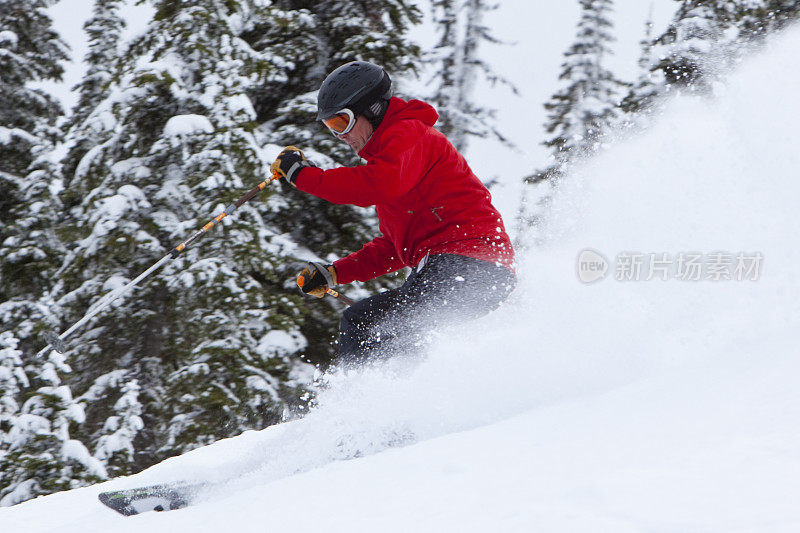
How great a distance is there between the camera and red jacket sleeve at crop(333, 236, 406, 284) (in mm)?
4797

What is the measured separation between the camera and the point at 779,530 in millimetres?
1612

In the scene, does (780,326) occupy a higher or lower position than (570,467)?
higher

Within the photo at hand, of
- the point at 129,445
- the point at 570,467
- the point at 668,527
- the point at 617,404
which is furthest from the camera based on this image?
the point at 129,445

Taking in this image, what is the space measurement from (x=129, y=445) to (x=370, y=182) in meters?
6.68

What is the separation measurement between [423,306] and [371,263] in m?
0.89

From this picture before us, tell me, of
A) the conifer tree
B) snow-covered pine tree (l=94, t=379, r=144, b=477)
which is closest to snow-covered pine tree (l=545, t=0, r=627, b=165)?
the conifer tree

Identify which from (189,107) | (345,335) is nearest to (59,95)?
(189,107)

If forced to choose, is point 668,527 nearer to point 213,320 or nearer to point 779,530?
point 779,530

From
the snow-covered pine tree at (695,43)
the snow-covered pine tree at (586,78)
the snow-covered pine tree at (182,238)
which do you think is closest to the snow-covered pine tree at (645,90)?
the snow-covered pine tree at (695,43)

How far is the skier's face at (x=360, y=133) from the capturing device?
4074mm

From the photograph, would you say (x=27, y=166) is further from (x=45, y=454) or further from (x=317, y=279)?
(x=317, y=279)

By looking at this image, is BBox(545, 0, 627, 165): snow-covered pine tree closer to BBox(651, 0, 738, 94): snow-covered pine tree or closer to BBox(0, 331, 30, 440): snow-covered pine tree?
BBox(651, 0, 738, 94): snow-covered pine tree

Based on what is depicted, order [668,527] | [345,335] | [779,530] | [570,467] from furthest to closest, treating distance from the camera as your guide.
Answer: [345,335]
[570,467]
[668,527]
[779,530]

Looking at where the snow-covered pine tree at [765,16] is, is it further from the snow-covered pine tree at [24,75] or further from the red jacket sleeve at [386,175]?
the snow-covered pine tree at [24,75]
